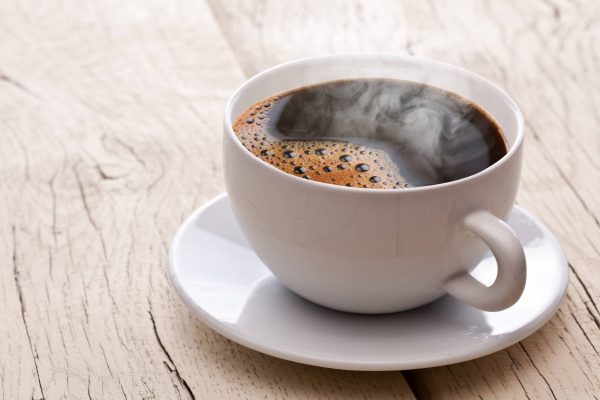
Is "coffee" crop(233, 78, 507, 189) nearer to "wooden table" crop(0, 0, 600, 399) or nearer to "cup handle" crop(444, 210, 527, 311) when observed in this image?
"cup handle" crop(444, 210, 527, 311)

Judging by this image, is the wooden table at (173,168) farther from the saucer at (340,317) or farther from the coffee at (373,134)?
the coffee at (373,134)

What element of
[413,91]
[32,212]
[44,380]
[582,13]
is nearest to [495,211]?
[413,91]

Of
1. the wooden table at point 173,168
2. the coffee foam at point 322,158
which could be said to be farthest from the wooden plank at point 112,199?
the coffee foam at point 322,158

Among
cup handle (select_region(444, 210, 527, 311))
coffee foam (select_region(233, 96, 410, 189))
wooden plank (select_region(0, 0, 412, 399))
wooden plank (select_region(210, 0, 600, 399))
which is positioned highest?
coffee foam (select_region(233, 96, 410, 189))

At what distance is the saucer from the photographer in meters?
0.80

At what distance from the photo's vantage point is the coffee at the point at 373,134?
0.86 m

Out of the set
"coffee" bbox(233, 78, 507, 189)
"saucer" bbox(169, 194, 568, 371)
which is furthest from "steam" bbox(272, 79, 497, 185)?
"saucer" bbox(169, 194, 568, 371)

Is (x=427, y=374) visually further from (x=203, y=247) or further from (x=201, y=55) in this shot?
(x=201, y=55)

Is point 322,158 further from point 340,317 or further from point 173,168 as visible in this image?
point 173,168

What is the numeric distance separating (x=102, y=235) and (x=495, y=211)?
452 mm

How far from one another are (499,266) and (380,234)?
0.35 feet

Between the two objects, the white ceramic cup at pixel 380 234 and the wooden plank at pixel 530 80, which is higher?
the white ceramic cup at pixel 380 234

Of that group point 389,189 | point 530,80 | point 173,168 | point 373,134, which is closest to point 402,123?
point 373,134

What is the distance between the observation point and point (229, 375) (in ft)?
2.72
